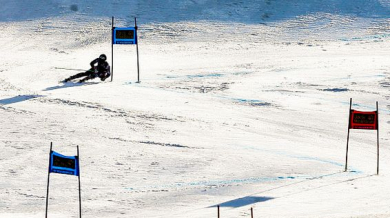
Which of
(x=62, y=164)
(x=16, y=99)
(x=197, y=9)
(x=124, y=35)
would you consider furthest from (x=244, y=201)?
(x=197, y=9)

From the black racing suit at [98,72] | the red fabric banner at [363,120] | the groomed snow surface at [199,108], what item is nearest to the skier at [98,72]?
the black racing suit at [98,72]

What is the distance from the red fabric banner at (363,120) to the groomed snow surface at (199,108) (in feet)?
2.48

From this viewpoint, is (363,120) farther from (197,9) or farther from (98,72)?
(197,9)

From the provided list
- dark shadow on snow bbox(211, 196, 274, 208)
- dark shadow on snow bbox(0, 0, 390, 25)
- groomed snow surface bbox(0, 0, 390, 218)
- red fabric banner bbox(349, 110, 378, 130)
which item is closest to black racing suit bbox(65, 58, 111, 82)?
groomed snow surface bbox(0, 0, 390, 218)

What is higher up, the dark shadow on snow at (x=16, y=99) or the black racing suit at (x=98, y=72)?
the black racing suit at (x=98, y=72)

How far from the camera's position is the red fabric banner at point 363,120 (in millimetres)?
16031

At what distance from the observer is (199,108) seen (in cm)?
1988

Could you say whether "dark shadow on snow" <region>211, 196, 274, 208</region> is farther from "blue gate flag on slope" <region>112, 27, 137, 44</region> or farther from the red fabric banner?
"blue gate flag on slope" <region>112, 27, 137, 44</region>

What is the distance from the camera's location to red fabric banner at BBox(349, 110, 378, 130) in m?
16.0

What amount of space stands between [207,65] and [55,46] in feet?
13.9

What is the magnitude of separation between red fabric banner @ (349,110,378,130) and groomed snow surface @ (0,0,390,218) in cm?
76

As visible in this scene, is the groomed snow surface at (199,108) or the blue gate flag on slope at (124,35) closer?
the groomed snow surface at (199,108)

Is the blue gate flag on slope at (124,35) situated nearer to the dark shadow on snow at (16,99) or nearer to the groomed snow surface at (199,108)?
the groomed snow surface at (199,108)

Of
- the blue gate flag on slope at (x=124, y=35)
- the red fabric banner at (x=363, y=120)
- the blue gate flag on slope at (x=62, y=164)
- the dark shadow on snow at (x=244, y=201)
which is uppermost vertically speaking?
the blue gate flag on slope at (x=124, y=35)
